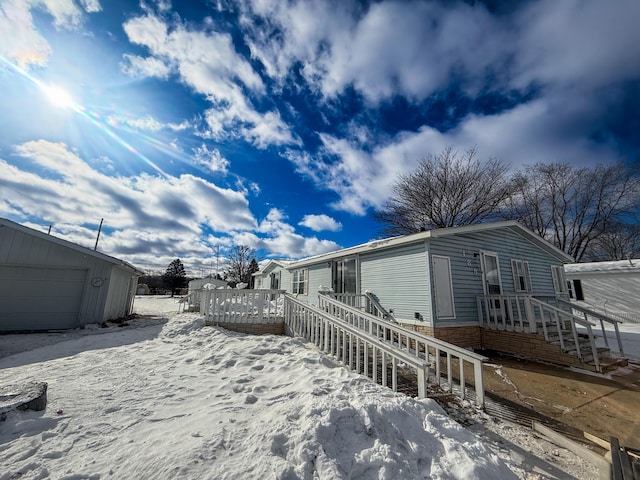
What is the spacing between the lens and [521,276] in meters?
10.4

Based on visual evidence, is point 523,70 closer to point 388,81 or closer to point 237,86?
point 388,81

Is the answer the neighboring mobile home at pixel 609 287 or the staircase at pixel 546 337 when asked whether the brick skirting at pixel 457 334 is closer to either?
the staircase at pixel 546 337

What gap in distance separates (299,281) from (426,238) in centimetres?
870

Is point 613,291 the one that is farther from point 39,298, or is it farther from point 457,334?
point 39,298

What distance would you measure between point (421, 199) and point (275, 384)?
61.5 ft

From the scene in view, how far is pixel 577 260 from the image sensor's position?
72.3ft

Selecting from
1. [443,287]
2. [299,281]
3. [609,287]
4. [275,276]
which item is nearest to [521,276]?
[443,287]

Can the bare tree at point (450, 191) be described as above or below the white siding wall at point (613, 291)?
above

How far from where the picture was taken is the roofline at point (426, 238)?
7.95 metres

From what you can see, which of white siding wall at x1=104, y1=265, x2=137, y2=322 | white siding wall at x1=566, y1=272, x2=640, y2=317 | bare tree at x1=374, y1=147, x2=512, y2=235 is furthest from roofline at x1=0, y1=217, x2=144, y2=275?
white siding wall at x1=566, y1=272, x2=640, y2=317

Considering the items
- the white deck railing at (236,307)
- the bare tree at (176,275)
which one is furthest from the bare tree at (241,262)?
the white deck railing at (236,307)

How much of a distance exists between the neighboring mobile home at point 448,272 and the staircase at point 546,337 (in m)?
0.44

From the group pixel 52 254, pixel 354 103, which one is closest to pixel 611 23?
pixel 354 103

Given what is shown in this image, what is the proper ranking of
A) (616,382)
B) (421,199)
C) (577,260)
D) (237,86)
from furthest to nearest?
1. (577,260)
2. (421,199)
3. (237,86)
4. (616,382)
